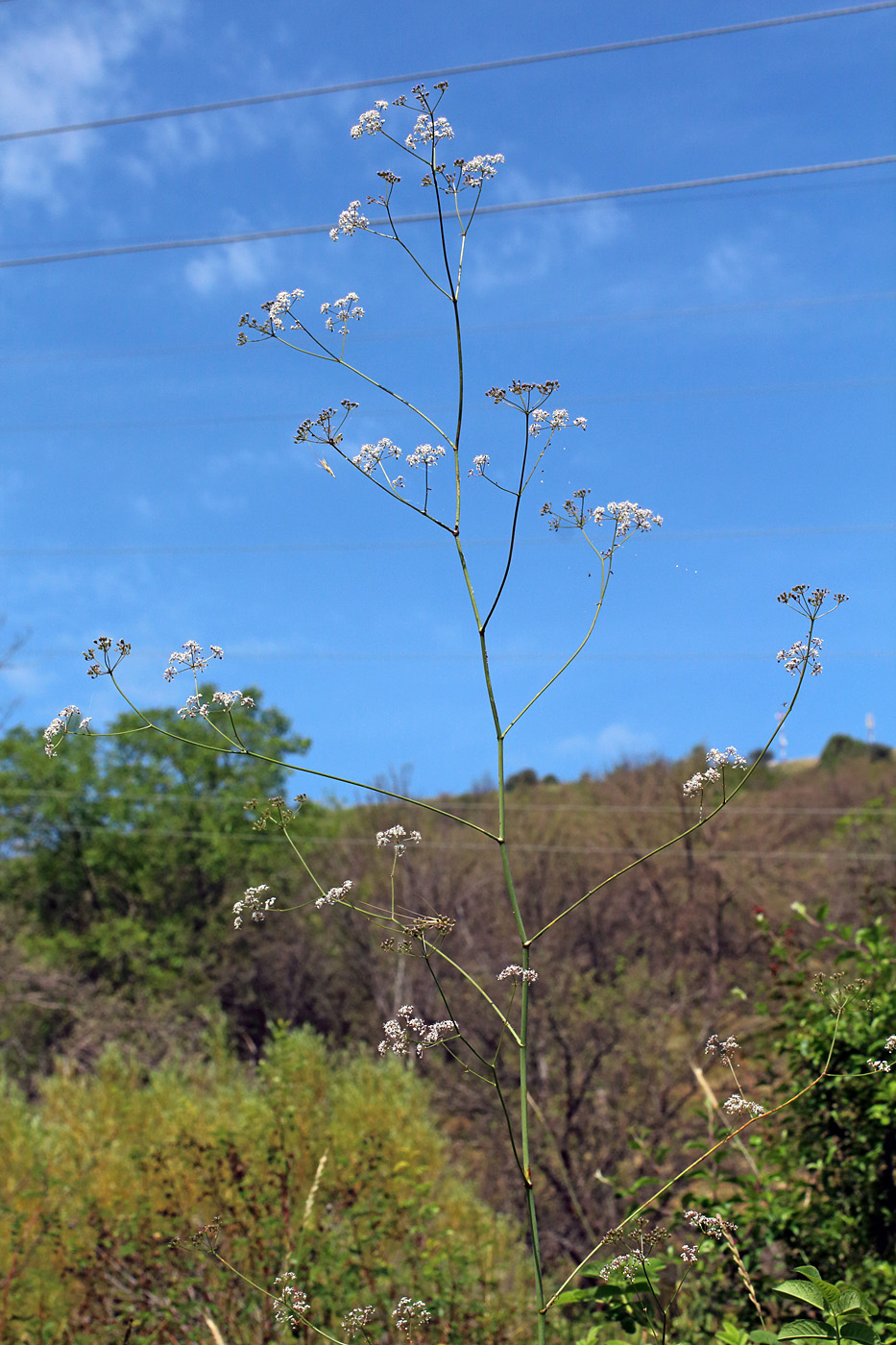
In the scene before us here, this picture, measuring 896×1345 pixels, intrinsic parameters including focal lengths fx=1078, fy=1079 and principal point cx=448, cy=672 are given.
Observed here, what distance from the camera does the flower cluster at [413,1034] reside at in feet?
5.82

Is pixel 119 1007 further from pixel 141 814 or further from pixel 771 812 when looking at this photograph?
pixel 771 812

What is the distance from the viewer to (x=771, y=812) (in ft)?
78.1

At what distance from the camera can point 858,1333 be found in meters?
1.80

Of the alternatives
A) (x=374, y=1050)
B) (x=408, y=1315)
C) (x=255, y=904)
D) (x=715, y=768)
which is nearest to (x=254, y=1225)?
(x=408, y=1315)

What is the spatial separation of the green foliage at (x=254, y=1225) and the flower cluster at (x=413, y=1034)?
6.18 feet

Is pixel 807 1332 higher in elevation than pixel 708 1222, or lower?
lower

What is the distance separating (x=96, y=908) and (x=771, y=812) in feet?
56.0

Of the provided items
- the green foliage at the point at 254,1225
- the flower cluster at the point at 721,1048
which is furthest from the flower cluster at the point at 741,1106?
the green foliage at the point at 254,1225

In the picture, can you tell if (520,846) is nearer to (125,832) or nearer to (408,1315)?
(125,832)

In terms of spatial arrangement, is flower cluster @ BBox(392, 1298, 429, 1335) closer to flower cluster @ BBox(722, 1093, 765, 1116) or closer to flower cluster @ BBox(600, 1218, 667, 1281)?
flower cluster @ BBox(600, 1218, 667, 1281)

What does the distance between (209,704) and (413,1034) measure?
691 mm

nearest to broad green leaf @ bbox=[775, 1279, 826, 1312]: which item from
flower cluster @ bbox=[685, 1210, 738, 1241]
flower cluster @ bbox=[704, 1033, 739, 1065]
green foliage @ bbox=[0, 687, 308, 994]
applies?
flower cluster @ bbox=[685, 1210, 738, 1241]

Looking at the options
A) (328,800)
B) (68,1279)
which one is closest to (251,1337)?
(68,1279)

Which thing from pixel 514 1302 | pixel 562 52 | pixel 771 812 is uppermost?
pixel 562 52
